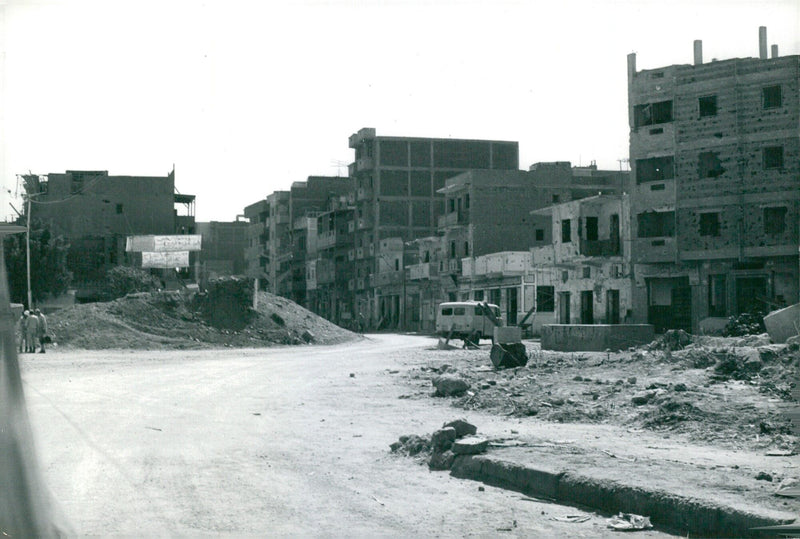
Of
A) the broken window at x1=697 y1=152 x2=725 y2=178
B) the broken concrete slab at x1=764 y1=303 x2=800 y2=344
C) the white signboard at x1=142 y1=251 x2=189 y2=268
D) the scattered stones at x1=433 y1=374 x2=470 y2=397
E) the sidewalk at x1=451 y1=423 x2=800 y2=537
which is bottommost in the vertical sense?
the scattered stones at x1=433 y1=374 x2=470 y2=397

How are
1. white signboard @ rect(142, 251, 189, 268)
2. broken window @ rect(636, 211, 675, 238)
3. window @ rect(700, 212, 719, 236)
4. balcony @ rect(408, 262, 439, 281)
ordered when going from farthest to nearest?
1. balcony @ rect(408, 262, 439, 281)
2. white signboard @ rect(142, 251, 189, 268)
3. broken window @ rect(636, 211, 675, 238)
4. window @ rect(700, 212, 719, 236)

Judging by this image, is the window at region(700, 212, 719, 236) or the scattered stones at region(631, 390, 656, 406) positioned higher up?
the window at region(700, 212, 719, 236)

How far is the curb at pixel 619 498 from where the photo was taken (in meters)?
6.48

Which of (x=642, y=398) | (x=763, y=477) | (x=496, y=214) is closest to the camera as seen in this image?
(x=763, y=477)

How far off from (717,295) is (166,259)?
3653 centimetres

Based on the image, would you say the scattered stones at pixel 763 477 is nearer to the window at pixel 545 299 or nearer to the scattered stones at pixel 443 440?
the scattered stones at pixel 443 440

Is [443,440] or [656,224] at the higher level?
[656,224]

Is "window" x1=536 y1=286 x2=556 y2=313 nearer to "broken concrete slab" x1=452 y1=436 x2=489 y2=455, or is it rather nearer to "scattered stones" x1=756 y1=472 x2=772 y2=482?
"broken concrete slab" x1=452 y1=436 x2=489 y2=455

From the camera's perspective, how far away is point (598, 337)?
31875 millimetres

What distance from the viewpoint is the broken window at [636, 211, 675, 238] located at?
48312 millimetres

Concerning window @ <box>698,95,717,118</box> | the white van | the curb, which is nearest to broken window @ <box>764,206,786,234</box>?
window @ <box>698,95,717,118</box>

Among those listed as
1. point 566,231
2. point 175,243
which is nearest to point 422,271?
point 175,243

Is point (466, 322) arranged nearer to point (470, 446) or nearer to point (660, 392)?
point (660, 392)

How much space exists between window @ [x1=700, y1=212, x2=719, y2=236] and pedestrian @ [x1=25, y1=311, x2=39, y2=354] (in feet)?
104
